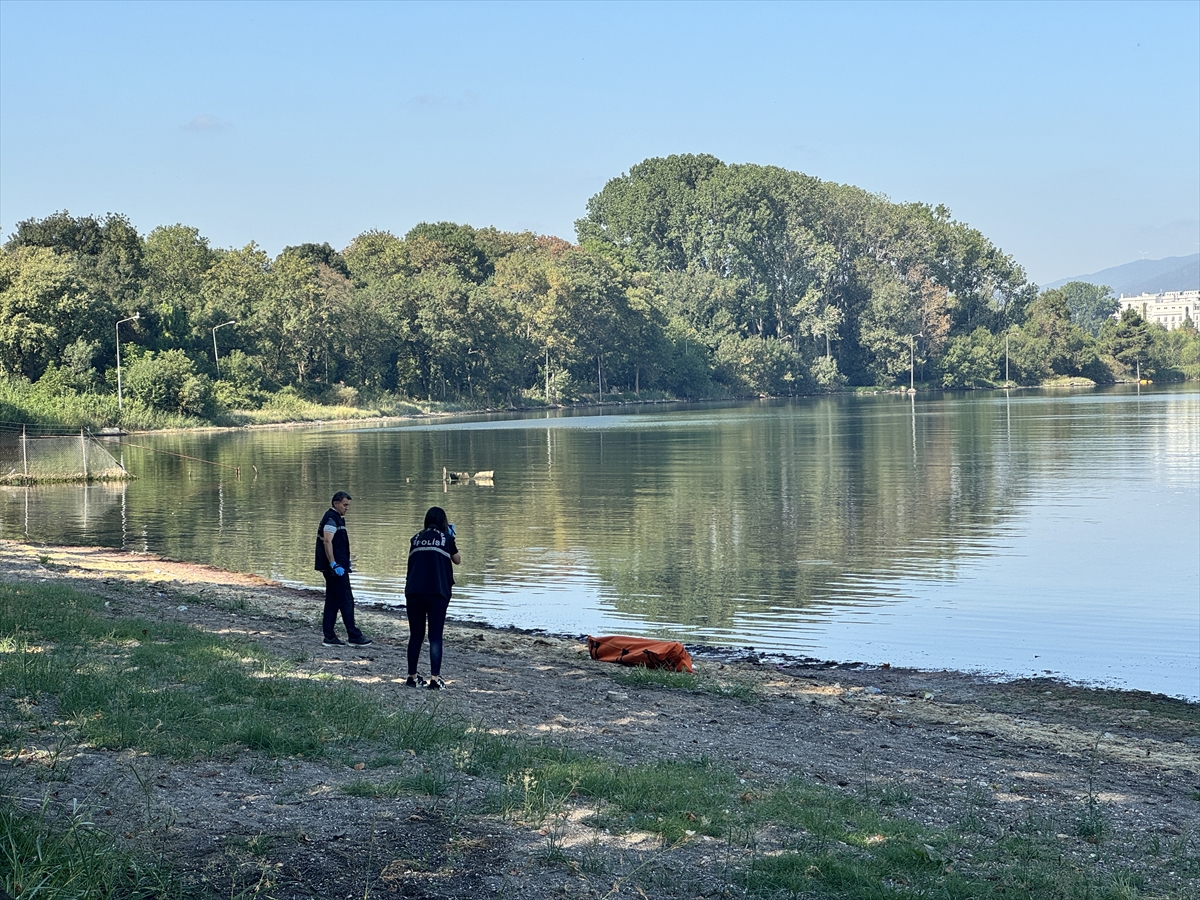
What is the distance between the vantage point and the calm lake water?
20.6 metres

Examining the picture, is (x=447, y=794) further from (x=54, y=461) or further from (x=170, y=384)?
(x=170, y=384)

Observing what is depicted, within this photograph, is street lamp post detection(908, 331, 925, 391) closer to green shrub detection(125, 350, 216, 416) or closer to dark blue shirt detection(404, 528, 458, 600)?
green shrub detection(125, 350, 216, 416)

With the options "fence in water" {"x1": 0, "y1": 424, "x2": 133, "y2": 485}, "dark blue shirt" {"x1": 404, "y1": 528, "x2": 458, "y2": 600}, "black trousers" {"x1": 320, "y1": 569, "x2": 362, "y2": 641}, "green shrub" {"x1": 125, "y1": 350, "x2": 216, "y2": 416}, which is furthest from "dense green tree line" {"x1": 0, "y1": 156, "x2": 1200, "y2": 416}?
"dark blue shirt" {"x1": 404, "y1": 528, "x2": 458, "y2": 600}

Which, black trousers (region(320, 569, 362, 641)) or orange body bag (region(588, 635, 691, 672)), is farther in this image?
orange body bag (region(588, 635, 691, 672))

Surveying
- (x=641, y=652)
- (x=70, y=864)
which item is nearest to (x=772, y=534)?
(x=641, y=652)

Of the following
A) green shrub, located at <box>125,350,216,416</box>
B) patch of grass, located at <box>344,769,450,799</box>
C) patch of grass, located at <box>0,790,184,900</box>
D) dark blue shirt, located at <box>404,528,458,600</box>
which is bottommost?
patch of grass, located at <box>344,769,450,799</box>

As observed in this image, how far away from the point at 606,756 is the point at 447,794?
2.05 metres

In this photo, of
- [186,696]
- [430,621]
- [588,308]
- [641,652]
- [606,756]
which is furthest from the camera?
[588,308]

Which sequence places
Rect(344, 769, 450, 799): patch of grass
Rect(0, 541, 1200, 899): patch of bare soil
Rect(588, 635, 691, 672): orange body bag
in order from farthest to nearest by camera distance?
Rect(588, 635, 691, 672): orange body bag < Rect(344, 769, 450, 799): patch of grass < Rect(0, 541, 1200, 899): patch of bare soil

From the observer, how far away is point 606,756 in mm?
9906

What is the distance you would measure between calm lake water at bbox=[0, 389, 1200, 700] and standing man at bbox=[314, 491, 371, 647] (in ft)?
20.4

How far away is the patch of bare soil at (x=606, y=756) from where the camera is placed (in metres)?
6.88

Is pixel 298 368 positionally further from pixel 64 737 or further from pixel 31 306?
pixel 64 737

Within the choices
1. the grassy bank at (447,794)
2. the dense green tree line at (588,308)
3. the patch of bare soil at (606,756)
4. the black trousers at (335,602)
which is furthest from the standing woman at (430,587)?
the dense green tree line at (588,308)
